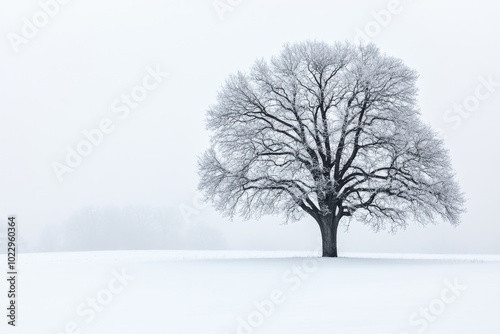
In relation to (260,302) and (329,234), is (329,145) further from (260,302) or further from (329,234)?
(260,302)

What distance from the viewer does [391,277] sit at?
15656 mm

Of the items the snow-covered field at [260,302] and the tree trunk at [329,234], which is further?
the tree trunk at [329,234]

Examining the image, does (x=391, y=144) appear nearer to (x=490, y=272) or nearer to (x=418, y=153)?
(x=418, y=153)

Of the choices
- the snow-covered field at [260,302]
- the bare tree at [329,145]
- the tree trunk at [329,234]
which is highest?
the bare tree at [329,145]

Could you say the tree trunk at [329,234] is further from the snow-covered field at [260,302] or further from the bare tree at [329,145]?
the snow-covered field at [260,302]

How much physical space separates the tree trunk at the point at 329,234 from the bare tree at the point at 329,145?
0.06 meters

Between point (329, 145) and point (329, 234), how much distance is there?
4.93m

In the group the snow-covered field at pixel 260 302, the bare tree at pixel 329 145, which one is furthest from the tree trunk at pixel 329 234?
the snow-covered field at pixel 260 302

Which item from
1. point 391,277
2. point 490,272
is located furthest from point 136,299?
point 490,272

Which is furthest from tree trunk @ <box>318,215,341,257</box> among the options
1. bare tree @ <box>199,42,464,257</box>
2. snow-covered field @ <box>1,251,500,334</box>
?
snow-covered field @ <box>1,251,500,334</box>

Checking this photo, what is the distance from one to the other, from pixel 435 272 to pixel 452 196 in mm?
8953

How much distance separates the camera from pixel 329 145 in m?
26.5

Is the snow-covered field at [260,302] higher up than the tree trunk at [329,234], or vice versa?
the tree trunk at [329,234]

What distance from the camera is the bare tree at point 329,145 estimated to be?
→ 82.1ft
